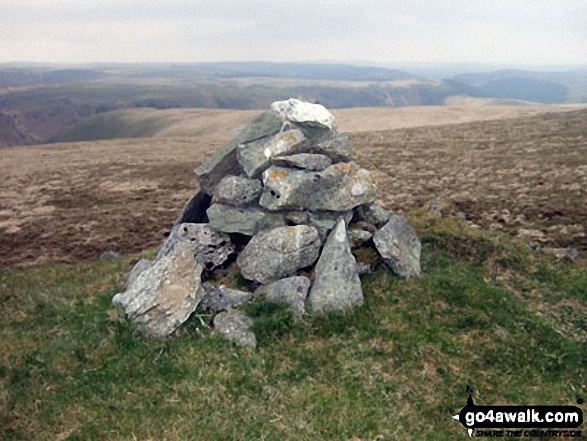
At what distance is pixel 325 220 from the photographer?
677 inches

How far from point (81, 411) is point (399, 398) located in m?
7.93

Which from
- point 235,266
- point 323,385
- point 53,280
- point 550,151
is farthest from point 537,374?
point 550,151

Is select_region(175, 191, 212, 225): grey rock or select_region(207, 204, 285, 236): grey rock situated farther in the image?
select_region(175, 191, 212, 225): grey rock

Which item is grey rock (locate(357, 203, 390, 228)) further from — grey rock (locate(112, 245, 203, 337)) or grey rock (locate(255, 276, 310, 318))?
grey rock (locate(112, 245, 203, 337))

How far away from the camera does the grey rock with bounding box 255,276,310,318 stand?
14305 mm

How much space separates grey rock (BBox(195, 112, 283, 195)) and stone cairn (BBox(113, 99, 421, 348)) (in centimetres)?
5

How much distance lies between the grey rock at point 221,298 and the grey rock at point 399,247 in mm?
5301

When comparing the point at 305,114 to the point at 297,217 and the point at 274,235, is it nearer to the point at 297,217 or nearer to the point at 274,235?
the point at 297,217

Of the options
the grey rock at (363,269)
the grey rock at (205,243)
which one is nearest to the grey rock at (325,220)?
the grey rock at (363,269)

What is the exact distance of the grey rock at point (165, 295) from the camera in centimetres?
1384

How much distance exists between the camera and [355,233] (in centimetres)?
1764

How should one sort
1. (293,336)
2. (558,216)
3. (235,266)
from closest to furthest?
(293,336)
(235,266)
(558,216)

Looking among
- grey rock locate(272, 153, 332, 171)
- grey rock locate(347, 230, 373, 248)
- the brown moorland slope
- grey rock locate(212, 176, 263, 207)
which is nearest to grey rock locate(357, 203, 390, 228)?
grey rock locate(347, 230, 373, 248)

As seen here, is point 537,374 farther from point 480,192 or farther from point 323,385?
point 480,192
